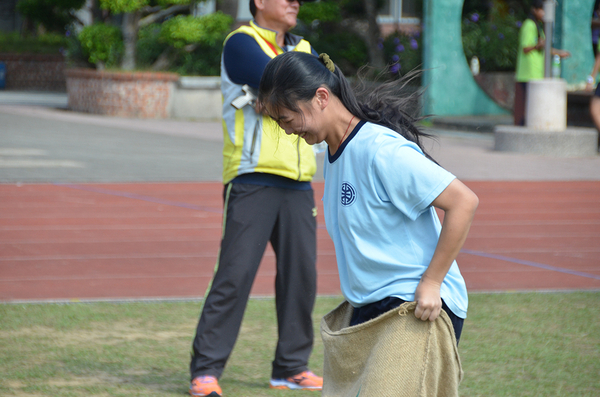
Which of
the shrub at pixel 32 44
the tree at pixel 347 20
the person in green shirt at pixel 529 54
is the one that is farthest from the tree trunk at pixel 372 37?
the shrub at pixel 32 44

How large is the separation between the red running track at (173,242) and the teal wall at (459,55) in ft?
25.1

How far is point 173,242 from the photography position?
685cm

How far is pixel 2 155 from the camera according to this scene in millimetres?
11562

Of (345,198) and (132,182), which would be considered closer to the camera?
(345,198)

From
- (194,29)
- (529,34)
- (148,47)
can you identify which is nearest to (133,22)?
(148,47)

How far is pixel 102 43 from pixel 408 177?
56.9ft

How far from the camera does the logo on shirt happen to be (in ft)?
7.58

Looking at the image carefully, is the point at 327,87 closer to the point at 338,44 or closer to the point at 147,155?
the point at 147,155

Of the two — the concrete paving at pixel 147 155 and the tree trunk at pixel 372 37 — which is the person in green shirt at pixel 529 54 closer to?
the concrete paving at pixel 147 155

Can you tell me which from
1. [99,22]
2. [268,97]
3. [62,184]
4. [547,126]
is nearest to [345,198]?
[268,97]

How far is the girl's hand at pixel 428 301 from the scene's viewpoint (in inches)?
86.5

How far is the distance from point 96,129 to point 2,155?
3.98 meters

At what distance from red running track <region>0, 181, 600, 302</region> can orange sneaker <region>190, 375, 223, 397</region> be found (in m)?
1.73

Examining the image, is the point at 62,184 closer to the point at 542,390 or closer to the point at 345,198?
the point at 542,390
